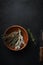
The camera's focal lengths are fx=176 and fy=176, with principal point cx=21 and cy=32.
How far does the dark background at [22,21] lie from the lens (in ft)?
12.5

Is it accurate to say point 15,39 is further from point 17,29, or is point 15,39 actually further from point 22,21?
point 22,21

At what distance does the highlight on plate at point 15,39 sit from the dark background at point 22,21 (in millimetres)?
127

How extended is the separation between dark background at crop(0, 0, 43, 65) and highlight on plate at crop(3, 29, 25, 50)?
13cm

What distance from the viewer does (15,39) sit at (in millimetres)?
3803

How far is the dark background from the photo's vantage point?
12.5ft

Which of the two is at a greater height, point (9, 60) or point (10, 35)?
point (10, 35)

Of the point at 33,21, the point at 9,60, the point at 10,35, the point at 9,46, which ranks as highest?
the point at 33,21

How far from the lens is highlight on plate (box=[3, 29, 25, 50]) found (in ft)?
12.4

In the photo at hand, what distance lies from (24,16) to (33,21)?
23cm

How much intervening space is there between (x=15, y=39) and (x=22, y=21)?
0.42 m

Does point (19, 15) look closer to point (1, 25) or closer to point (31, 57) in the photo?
point (1, 25)

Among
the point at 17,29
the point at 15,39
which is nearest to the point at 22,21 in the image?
the point at 17,29

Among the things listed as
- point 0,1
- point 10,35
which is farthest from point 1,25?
point 0,1

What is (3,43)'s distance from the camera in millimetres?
3783
